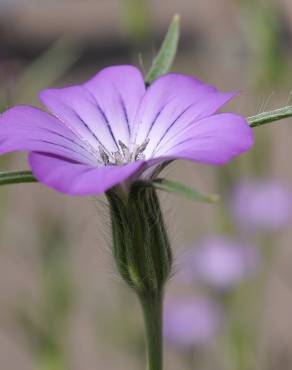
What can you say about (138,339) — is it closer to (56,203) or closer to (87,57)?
(56,203)

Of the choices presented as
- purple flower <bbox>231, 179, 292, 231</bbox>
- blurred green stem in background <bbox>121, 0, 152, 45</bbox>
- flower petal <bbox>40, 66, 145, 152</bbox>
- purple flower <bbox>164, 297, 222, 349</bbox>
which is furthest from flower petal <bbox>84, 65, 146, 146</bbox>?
purple flower <bbox>164, 297, 222, 349</bbox>

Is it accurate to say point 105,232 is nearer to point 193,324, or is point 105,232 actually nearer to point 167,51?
point 167,51

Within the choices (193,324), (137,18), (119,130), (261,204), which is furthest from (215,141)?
(261,204)

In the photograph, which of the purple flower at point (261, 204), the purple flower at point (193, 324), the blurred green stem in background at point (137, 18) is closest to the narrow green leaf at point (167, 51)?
the blurred green stem in background at point (137, 18)

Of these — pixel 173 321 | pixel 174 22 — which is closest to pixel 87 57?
pixel 173 321

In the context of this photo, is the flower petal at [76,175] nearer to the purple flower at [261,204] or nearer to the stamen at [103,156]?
the stamen at [103,156]

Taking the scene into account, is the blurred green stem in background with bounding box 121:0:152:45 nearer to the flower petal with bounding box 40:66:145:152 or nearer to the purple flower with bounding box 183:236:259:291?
the purple flower with bounding box 183:236:259:291
